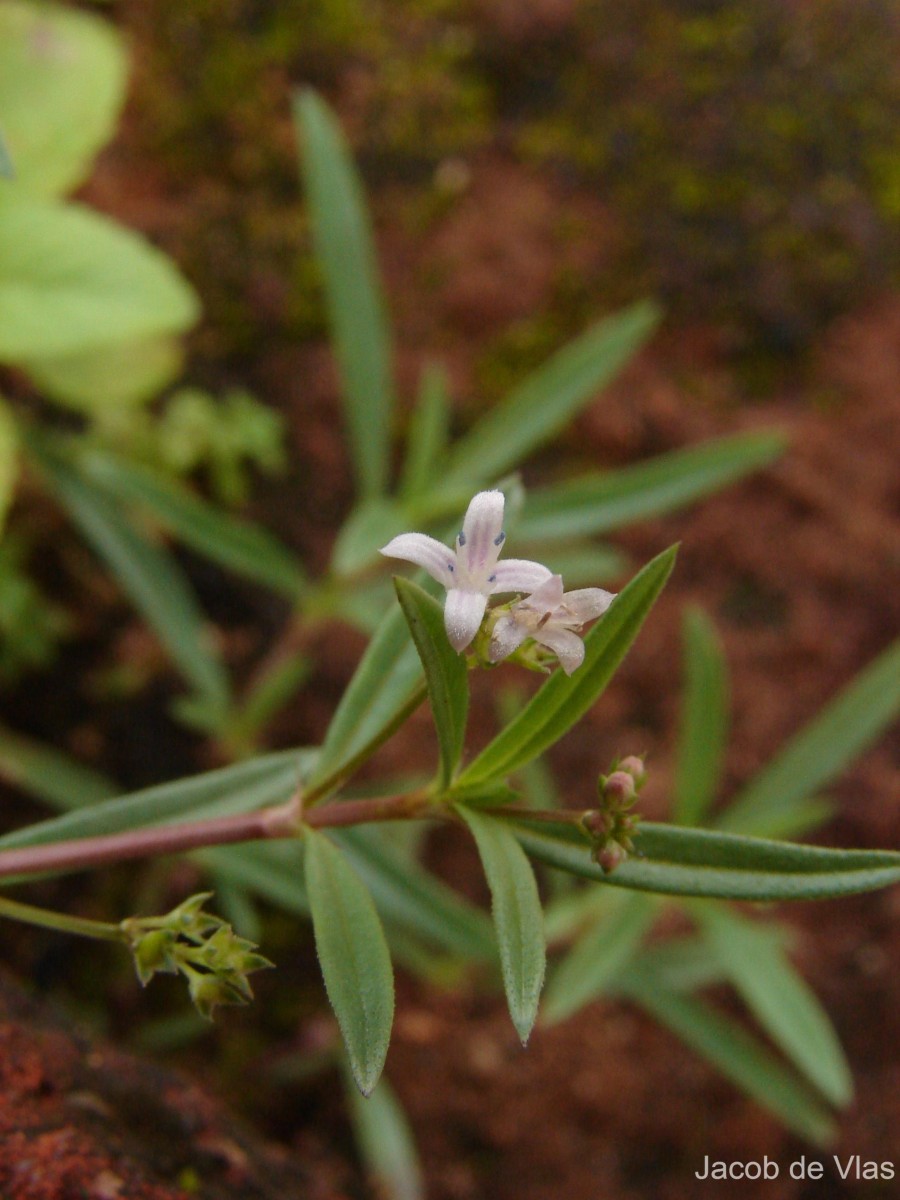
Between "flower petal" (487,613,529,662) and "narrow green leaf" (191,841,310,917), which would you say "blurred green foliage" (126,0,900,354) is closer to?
"narrow green leaf" (191,841,310,917)

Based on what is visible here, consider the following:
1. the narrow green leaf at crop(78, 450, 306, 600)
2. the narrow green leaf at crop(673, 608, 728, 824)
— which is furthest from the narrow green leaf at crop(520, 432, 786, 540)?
the narrow green leaf at crop(78, 450, 306, 600)

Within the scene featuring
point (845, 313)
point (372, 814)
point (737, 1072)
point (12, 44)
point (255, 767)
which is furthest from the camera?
point (845, 313)

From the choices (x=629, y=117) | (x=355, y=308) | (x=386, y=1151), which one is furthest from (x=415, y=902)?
(x=629, y=117)

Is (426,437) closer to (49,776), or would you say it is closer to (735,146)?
(49,776)

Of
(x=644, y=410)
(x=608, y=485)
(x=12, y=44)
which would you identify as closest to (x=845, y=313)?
(x=644, y=410)

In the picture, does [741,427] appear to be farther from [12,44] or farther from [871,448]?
[12,44]

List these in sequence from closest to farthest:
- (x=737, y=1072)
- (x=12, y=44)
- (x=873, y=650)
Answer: (x=737, y=1072)
(x=12, y=44)
(x=873, y=650)
